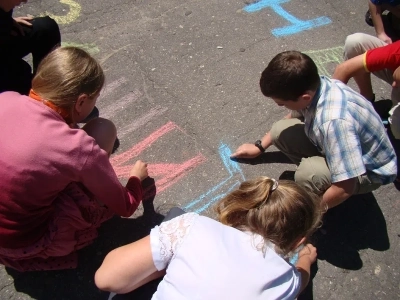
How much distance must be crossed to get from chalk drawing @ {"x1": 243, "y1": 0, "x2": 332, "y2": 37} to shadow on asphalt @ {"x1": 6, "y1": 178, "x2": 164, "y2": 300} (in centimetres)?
211

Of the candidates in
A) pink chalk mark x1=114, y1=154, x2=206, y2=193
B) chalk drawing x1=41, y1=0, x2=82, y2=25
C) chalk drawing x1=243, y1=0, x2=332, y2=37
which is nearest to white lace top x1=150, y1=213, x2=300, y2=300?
pink chalk mark x1=114, y1=154, x2=206, y2=193

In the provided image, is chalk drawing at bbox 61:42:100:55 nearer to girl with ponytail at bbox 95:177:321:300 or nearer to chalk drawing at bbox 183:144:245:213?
chalk drawing at bbox 183:144:245:213

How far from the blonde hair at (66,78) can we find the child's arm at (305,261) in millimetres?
1295

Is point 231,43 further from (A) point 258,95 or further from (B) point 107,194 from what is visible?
(B) point 107,194

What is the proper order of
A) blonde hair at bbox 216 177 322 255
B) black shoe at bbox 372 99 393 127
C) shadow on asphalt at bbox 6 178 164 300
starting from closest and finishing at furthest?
1. blonde hair at bbox 216 177 322 255
2. shadow on asphalt at bbox 6 178 164 300
3. black shoe at bbox 372 99 393 127

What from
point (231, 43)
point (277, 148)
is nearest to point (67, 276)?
point (277, 148)

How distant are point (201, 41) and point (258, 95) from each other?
2.36 ft

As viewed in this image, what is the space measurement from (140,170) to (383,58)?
155 cm

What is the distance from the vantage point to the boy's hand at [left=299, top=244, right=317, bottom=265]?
6.79 feet

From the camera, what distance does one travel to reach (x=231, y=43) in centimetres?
326

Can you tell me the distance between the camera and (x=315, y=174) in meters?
2.13

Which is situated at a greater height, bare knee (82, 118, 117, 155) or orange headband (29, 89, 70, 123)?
orange headband (29, 89, 70, 123)

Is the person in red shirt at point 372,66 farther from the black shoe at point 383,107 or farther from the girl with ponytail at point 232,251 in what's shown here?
the girl with ponytail at point 232,251

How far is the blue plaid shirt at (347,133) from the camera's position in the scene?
188cm
